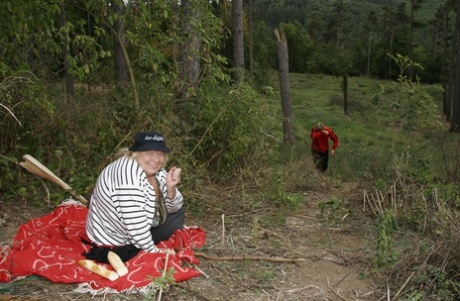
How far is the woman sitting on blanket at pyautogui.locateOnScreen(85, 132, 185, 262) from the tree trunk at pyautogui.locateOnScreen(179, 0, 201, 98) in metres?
2.78

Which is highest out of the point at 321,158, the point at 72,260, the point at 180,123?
the point at 180,123

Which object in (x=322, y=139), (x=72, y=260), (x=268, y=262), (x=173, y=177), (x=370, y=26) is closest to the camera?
(x=72, y=260)

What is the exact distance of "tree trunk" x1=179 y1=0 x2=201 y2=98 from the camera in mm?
7047

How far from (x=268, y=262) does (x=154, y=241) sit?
1.00m

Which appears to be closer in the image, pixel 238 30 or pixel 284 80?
pixel 284 80

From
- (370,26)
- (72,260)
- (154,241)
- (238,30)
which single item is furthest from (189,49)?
(370,26)

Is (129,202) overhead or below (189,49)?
below

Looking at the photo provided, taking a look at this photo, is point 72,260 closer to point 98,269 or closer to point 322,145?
point 98,269

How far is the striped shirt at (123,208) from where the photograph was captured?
4078 mm

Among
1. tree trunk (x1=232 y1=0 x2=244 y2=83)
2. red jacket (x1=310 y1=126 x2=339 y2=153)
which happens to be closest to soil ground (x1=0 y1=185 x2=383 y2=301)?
red jacket (x1=310 y1=126 x2=339 y2=153)

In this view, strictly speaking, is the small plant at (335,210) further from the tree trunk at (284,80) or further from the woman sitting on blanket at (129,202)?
the tree trunk at (284,80)

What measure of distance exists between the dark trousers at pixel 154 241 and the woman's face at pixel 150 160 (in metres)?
0.58

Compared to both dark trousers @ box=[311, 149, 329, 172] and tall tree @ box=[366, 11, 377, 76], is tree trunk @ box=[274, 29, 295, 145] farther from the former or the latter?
tall tree @ box=[366, 11, 377, 76]

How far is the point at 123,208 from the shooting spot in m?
4.07
